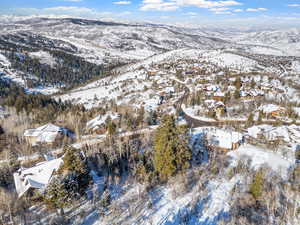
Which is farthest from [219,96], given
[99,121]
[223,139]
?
[99,121]

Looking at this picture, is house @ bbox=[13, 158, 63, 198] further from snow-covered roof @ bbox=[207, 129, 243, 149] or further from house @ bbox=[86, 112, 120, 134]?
snow-covered roof @ bbox=[207, 129, 243, 149]

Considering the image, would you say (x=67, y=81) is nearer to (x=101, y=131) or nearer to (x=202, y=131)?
(x=101, y=131)

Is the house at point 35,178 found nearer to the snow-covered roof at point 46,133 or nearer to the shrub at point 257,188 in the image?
the snow-covered roof at point 46,133

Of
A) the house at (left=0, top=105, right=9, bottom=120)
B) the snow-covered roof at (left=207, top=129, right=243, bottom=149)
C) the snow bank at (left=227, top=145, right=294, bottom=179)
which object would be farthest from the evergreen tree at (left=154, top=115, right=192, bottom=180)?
the house at (left=0, top=105, right=9, bottom=120)

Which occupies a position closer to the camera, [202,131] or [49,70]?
[202,131]

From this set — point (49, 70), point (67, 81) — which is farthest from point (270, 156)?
point (49, 70)
